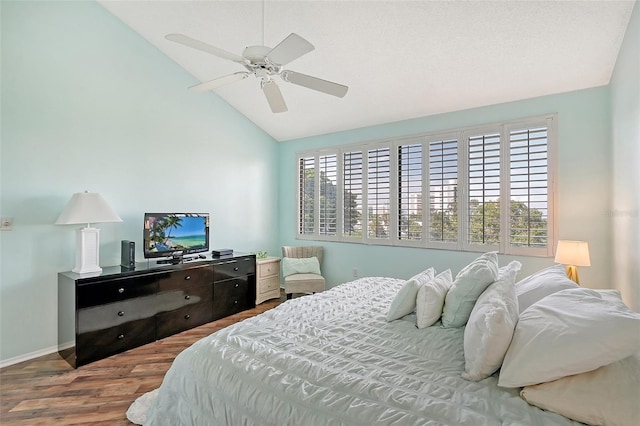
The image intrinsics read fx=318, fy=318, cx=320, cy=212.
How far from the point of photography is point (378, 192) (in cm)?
452

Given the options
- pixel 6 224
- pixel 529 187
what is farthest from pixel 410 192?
pixel 6 224

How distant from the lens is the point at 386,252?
4402 mm

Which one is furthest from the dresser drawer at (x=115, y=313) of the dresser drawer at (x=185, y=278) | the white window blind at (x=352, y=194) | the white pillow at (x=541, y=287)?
the white pillow at (x=541, y=287)

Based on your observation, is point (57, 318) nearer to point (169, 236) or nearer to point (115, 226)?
point (115, 226)

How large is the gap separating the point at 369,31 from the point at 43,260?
12.2ft

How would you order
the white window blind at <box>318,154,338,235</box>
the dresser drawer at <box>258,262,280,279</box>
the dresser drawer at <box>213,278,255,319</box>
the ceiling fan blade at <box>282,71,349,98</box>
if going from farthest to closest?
the white window blind at <box>318,154,338,235</box>, the dresser drawer at <box>258,262,280,279</box>, the dresser drawer at <box>213,278,255,319</box>, the ceiling fan blade at <box>282,71,349,98</box>

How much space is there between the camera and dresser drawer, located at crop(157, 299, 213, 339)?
10.9 ft

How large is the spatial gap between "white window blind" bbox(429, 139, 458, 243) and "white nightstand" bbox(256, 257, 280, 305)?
7.52ft

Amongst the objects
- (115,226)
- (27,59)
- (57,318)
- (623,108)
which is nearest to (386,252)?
(623,108)

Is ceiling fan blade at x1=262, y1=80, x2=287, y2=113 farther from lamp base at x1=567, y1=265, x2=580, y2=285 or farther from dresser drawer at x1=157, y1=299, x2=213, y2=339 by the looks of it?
lamp base at x1=567, y1=265, x2=580, y2=285

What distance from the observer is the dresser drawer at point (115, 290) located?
276cm

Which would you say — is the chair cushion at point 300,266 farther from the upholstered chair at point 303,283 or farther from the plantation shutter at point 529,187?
the plantation shutter at point 529,187

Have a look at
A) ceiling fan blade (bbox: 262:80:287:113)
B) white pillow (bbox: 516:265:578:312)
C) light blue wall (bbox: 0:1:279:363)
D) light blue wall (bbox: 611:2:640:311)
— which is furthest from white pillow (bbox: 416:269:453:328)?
light blue wall (bbox: 0:1:279:363)

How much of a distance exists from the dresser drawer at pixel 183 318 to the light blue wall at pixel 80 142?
876 mm
